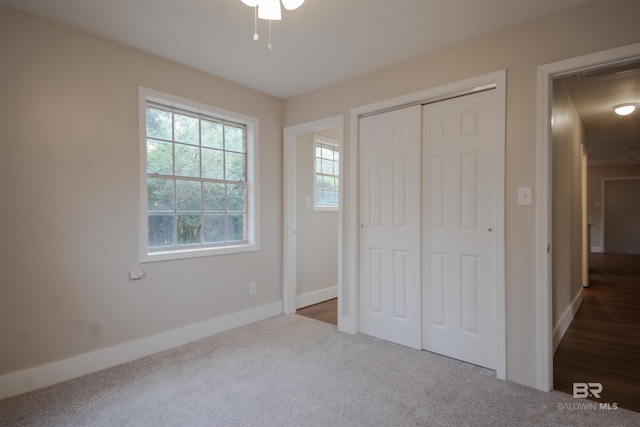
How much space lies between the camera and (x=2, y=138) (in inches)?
82.2

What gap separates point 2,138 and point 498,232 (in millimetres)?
3364

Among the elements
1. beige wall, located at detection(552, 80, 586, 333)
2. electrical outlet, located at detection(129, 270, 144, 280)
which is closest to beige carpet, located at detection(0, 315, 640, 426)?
electrical outlet, located at detection(129, 270, 144, 280)

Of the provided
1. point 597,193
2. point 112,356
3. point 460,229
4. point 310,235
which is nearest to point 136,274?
point 112,356

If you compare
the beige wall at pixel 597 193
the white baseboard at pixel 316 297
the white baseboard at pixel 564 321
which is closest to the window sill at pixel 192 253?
the white baseboard at pixel 316 297

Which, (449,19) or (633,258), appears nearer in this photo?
(449,19)

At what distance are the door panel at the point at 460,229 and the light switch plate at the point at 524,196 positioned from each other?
0.53 feet

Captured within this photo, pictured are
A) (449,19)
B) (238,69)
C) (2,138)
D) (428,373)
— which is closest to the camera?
(2,138)

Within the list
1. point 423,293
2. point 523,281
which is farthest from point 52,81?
point 523,281

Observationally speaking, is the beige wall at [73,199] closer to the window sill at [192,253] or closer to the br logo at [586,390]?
the window sill at [192,253]

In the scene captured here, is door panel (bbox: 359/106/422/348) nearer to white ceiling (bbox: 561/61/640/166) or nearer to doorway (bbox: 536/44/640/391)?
doorway (bbox: 536/44/640/391)

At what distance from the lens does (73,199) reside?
7.77 ft

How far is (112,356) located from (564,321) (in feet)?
13.3

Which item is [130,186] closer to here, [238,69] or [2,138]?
[2,138]

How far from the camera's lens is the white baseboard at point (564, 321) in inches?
111
